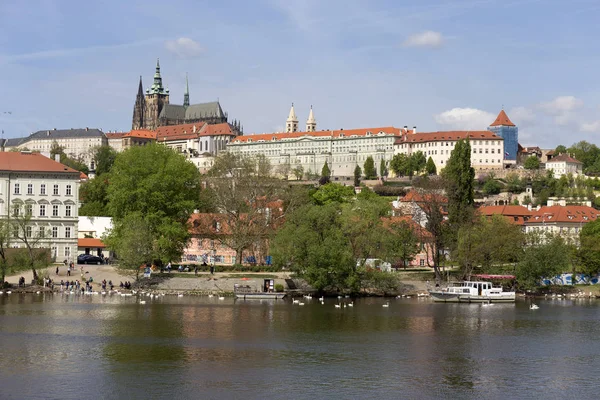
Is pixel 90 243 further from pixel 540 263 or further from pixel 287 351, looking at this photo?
pixel 287 351

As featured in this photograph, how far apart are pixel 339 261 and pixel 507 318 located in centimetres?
1378

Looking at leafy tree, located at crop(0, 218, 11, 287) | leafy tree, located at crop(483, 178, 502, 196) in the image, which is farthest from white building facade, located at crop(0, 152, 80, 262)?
leafy tree, located at crop(483, 178, 502, 196)

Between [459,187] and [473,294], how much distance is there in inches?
450

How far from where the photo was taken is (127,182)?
75.1 meters

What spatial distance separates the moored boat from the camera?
6950cm

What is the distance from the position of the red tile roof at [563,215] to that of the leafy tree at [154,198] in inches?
2179

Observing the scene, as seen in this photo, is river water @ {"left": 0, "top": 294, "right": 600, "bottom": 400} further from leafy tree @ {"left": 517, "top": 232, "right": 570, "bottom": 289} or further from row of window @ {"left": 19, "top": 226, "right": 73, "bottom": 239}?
row of window @ {"left": 19, "top": 226, "right": 73, "bottom": 239}

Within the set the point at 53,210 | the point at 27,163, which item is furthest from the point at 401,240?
the point at 27,163

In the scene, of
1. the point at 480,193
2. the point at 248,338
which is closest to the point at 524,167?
the point at 480,193

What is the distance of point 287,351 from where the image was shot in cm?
4184

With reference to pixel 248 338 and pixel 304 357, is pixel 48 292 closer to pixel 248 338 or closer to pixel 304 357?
pixel 248 338

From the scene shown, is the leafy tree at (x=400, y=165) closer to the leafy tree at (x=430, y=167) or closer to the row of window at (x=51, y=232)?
the leafy tree at (x=430, y=167)

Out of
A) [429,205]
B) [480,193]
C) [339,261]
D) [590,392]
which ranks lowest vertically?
[590,392]

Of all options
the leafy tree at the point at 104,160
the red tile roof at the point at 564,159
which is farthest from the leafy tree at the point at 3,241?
the red tile roof at the point at 564,159
